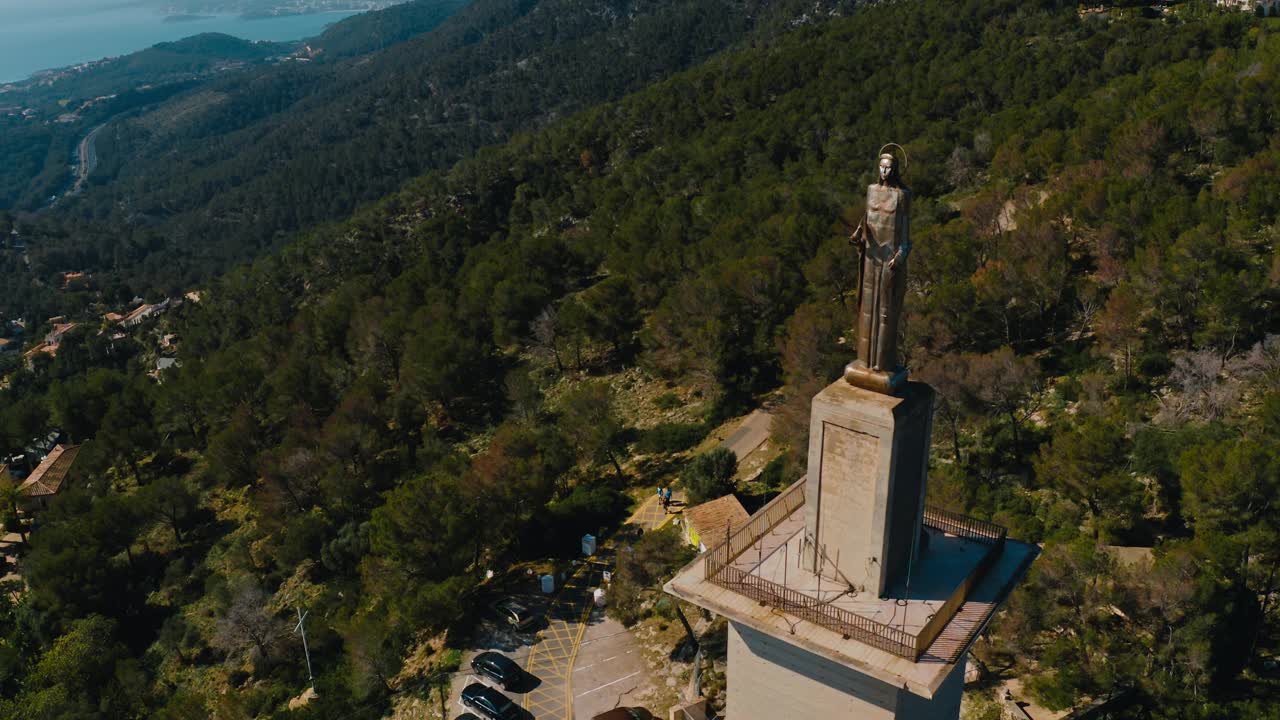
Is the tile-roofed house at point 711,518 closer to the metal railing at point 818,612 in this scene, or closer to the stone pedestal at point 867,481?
the metal railing at point 818,612

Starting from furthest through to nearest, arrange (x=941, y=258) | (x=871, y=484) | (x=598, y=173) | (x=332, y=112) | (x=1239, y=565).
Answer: (x=332, y=112), (x=598, y=173), (x=941, y=258), (x=1239, y=565), (x=871, y=484)

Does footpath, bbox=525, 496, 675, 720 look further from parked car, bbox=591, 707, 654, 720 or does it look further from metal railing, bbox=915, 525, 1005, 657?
metal railing, bbox=915, 525, 1005, 657

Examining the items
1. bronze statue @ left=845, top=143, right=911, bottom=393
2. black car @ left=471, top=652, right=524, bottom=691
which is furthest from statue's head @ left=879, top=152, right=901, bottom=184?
black car @ left=471, top=652, right=524, bottom=691

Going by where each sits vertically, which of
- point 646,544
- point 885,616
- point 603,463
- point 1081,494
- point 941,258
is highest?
point 885,616

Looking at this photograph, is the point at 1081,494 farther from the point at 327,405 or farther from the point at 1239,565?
the point at 327,405

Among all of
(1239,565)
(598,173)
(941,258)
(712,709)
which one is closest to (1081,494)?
(1239,565)

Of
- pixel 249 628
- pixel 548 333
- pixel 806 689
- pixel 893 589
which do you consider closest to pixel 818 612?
pixel 893 589
